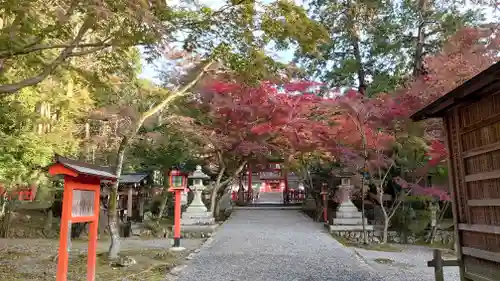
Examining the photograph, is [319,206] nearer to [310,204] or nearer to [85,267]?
[310,204]

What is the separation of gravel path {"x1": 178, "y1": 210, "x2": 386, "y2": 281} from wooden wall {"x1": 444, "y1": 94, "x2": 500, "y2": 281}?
7.78 feet

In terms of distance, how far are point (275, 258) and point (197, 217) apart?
594cm

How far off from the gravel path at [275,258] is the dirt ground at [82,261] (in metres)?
0.65

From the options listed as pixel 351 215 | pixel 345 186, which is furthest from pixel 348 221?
pixel 345 186

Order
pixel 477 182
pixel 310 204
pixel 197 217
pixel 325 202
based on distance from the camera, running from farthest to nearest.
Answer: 1. pixel 310 204
2. pixel 325 202
3. pixel 197 217
4. pixel 477 182

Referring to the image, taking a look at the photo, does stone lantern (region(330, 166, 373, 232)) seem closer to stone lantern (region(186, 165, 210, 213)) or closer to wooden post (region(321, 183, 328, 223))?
wooden post (region(321, 183, 328, 223))

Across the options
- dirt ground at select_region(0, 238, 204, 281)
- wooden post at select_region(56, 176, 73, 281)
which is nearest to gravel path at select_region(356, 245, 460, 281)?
dirt ground at select_region(0, 238, 204, 281)

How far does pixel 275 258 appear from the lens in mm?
8992

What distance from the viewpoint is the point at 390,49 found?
16531 mm

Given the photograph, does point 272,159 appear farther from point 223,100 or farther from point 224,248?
point 224,248

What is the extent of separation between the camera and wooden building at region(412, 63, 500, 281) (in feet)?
14.6

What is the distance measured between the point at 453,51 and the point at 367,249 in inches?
246

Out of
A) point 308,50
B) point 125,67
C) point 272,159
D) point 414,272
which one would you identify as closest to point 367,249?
point 414,272

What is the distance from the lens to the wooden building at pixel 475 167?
14.6ft
